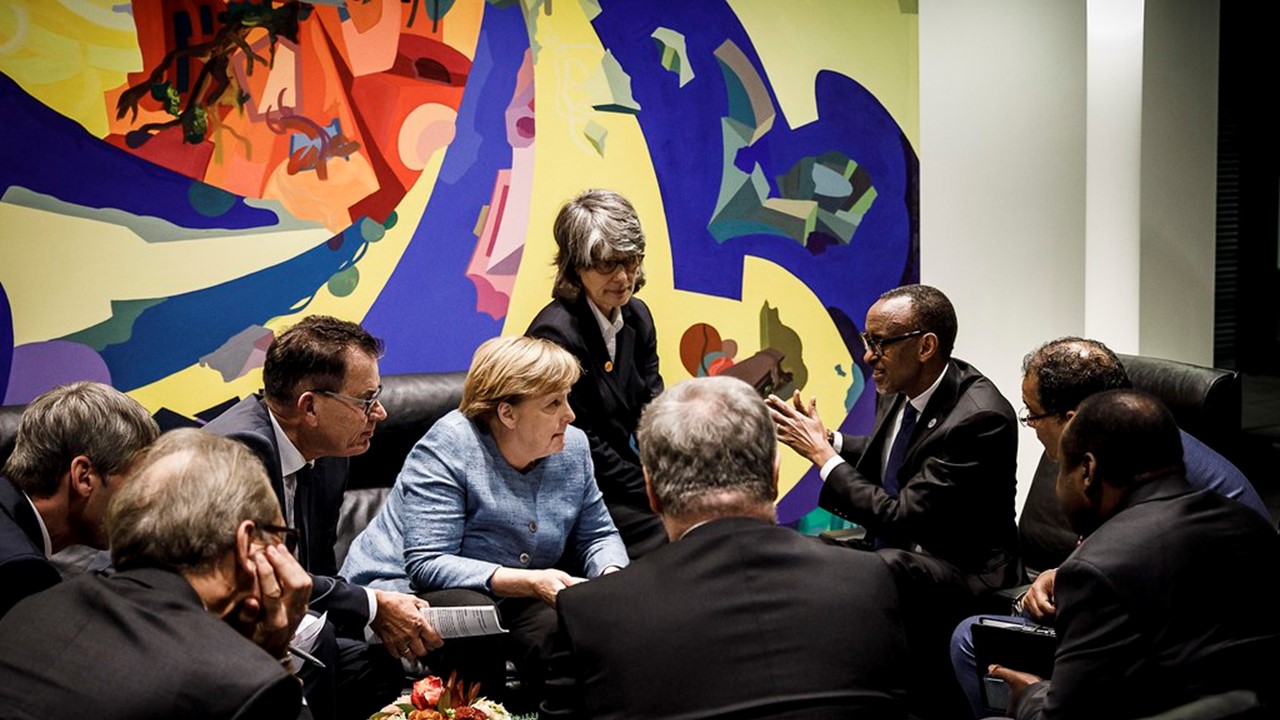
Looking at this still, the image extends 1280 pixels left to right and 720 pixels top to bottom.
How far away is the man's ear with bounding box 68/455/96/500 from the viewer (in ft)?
8.89

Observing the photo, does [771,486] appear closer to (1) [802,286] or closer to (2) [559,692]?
(2) [559,692]

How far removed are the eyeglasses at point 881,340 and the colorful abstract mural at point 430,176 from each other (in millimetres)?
1261

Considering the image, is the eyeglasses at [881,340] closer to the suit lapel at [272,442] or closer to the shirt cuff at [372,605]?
the shirt cuff at [372,605]

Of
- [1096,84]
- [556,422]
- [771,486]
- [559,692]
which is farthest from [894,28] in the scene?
[559,692]

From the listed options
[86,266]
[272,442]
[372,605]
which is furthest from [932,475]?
[86,266]

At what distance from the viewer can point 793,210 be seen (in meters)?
5.15

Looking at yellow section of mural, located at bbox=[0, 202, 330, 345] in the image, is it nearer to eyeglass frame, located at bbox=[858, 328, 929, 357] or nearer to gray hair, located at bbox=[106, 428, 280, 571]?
eyeglass frame, located at bbox=[858, 328, 929, 357]

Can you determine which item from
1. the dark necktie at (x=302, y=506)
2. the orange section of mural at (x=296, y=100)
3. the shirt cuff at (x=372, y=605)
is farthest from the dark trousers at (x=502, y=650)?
the orange section of mural at (x=296, y=100)

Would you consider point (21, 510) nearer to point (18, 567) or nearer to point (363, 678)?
point (18, 567)

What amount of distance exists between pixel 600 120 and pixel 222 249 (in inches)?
56.9

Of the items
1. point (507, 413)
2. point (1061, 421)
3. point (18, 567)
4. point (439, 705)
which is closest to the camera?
point (18, 567)

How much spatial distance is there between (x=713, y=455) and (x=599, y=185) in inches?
109

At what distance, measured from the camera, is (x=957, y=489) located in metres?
3.69

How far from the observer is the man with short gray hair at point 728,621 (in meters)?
1.98
